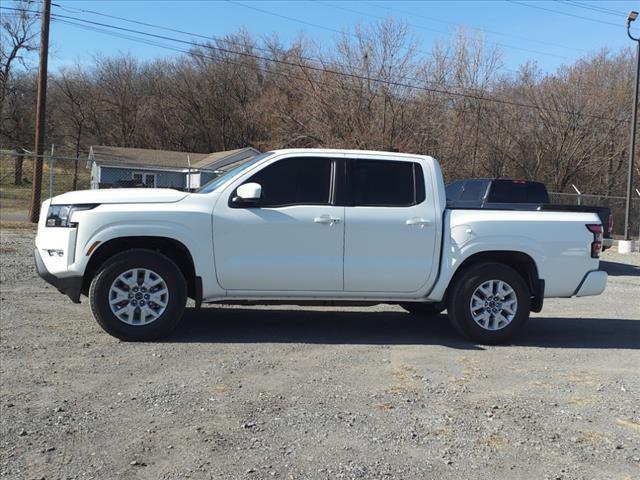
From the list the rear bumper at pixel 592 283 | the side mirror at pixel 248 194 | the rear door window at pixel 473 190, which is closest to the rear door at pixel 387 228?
the side mirror at pixel 248 194

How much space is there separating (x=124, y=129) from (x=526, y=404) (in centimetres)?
→ 5466

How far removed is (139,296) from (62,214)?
3.64ft

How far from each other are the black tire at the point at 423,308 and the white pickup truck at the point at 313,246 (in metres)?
0.67

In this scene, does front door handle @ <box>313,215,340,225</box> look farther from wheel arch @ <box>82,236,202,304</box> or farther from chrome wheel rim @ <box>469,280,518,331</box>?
chrome wheel rim @ <box>469,280,518,331</box>

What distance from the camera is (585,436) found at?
13.5 feet

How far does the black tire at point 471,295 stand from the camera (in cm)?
651

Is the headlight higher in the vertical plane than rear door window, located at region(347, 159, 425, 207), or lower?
lower

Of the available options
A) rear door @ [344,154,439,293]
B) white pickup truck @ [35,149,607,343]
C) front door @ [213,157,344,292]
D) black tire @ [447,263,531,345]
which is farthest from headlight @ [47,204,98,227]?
black tire @ [447,263,531,345]

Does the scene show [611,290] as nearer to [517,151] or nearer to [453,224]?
[453,224]

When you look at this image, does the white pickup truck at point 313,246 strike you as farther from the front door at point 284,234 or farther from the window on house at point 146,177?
the window on house at point 146,177

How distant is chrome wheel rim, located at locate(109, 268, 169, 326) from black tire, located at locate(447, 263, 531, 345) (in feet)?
9.94

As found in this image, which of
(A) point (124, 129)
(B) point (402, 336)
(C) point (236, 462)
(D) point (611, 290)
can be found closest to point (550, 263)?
(B) point (402, 336)

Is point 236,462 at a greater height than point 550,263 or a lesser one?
lesser

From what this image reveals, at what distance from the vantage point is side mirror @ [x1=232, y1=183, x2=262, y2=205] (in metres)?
5.99
